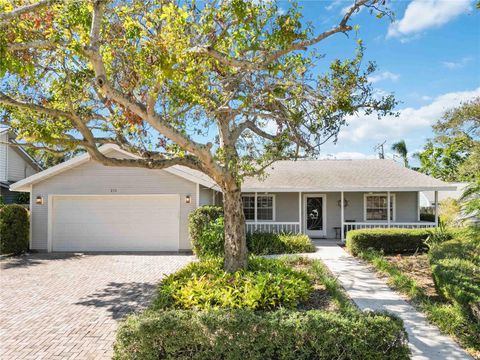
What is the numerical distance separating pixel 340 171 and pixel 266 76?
40.5 feet

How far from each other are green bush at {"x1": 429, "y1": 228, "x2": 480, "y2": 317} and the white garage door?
32.3ft

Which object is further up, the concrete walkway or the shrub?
the shrub

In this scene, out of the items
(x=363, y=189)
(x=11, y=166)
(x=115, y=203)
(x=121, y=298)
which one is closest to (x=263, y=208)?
(x=363, y=189)

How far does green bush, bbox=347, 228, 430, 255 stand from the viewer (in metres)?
12.9

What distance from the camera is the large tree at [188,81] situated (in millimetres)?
5957

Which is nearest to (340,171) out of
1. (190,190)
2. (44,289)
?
(190,190)

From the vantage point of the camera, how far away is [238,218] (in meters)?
7.62

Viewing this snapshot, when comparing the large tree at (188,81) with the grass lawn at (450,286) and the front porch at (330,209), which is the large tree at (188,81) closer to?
the grass lawn at (450,286)

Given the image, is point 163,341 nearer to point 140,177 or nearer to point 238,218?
point 238,218

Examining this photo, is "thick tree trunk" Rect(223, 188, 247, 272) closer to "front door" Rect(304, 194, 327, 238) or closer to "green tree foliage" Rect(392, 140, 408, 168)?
"front door" Rect(304, 194, 327, 238)

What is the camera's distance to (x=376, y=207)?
17.5 meters

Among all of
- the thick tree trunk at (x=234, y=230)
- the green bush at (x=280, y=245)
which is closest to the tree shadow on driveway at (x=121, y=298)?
the thick tree trunk at (x=234, y=230)

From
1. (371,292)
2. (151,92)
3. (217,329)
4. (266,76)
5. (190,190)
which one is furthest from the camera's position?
(190,190)

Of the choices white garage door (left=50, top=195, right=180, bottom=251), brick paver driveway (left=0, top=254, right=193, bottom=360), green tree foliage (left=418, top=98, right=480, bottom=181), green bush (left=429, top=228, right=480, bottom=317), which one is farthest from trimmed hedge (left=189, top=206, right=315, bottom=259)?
green tree foliage (left=418, top=98, right=480, bottom=181)
